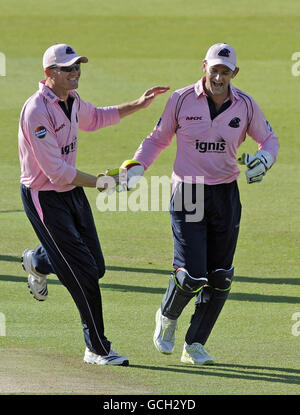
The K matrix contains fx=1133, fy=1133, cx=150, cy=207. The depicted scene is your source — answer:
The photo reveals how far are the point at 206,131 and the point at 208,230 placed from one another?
2.36 ft

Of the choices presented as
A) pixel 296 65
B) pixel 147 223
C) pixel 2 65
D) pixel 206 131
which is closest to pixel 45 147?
pixel 206 131

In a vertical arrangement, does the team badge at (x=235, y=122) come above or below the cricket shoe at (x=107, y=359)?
above

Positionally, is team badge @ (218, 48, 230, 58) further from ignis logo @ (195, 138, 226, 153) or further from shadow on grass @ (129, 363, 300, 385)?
shadow on grass @ (129, 363, 300, 385)

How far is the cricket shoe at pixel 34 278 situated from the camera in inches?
342

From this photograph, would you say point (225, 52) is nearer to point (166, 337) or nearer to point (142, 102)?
point (142, 102)

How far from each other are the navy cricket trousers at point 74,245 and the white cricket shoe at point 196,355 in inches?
24.3

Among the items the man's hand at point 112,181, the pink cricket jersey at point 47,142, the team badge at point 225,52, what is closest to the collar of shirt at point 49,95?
the pink cricket jersey at point 47,142

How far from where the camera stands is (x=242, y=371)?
793 cm

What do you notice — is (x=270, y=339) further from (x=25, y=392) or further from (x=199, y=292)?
Answer: (x=25, y=392)

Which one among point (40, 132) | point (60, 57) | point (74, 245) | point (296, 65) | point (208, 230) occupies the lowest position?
point (74, 245)

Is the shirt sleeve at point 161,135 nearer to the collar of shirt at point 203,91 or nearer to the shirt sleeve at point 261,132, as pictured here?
the collar of shirt at point 203,91

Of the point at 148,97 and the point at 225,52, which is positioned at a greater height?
the point at 225,52

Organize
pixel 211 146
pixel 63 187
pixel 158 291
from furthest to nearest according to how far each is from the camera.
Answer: pixel 158 291 < pixel 211 146 < pixel 63 187

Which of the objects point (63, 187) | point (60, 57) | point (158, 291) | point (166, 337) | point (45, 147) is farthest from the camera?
point (158, 291)
